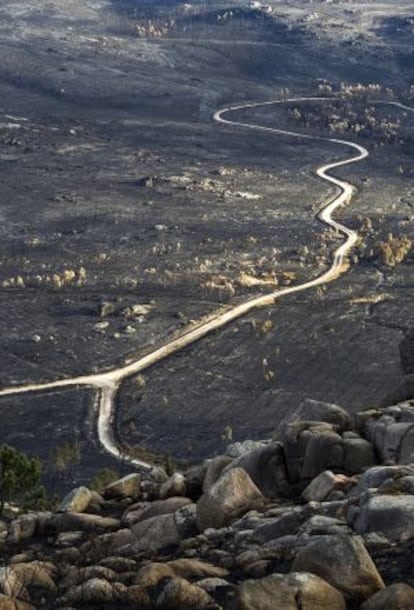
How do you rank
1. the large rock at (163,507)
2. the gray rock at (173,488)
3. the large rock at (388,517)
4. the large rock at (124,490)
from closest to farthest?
the large rock at (388,517)
the large rock at (163,507)
the gray rock at (173,488)
the large rock at (124,490)

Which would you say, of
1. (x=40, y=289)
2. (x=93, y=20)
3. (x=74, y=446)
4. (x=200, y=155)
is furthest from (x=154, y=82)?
(x=74, y=446)

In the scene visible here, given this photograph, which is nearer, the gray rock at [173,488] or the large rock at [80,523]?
the large rock at [80,523]

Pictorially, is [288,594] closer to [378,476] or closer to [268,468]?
[378,476]

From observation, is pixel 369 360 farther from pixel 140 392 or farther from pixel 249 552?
pixel 249 552

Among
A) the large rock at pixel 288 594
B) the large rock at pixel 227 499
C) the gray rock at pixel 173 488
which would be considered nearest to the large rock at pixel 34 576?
the large rock at pixel 227 499

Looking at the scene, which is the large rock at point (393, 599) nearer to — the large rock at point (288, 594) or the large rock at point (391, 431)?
the large rock at point (288, 594)

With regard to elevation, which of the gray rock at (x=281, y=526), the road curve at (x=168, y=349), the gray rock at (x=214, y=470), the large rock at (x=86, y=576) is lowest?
the road curve at (x=168, y=349)

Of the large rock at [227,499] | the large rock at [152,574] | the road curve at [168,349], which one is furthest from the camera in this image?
the road curve at [168,349]
